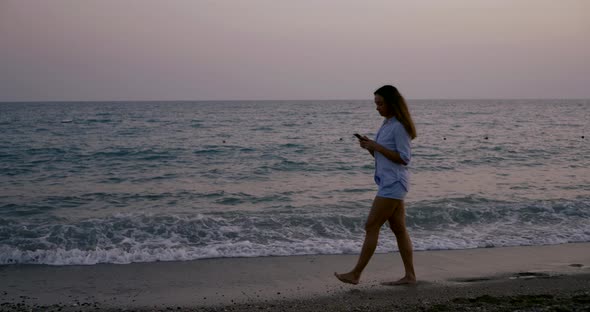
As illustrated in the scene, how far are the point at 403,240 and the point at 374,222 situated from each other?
0.46m

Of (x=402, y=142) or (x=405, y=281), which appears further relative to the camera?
(x=405, y=281)

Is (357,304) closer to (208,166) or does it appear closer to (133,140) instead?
(208,166)

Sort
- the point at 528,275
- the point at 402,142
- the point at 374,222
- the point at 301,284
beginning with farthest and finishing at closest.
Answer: the point at 528,275 → the point at 301,284 → the point at 374,222 → the point at 402,142

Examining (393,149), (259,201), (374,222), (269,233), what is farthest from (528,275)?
(259,201)

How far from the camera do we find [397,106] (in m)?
4.43

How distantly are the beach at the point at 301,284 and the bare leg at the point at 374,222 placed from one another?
7.0 inches

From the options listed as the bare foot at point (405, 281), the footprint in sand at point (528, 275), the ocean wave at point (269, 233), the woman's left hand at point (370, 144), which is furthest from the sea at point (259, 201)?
the woman's left hand at point (370, 144)

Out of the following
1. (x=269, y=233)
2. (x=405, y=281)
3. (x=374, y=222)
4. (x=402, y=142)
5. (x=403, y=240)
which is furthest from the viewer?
(x=269, y=233)

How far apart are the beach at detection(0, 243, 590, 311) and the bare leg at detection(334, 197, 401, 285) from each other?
177mm

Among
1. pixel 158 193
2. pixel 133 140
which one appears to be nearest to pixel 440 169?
pixel 158 193

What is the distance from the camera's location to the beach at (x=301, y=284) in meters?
4.55

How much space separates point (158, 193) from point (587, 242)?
786 cm

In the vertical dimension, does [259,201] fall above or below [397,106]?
below

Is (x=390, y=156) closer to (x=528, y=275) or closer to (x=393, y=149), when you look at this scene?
(x=393, y=149)
